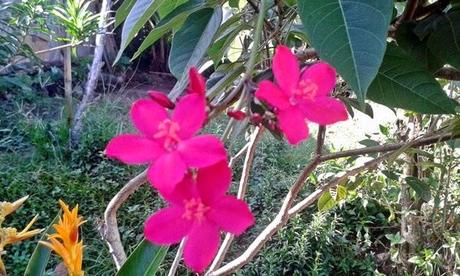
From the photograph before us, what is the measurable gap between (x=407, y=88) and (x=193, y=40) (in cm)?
16

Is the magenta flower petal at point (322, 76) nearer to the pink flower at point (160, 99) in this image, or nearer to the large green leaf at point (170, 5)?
the pink flower at point (160, 99)

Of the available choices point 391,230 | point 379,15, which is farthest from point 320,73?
point 391,230

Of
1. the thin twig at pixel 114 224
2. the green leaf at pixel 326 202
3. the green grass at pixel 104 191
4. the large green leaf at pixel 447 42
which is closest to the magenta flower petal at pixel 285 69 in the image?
the large green leaf at pixel 447 42

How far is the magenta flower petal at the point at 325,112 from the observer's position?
9.8 inches

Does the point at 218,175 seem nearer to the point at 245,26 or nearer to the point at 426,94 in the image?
the point at 426,94

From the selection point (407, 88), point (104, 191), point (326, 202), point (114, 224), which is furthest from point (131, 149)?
point (104, 191)

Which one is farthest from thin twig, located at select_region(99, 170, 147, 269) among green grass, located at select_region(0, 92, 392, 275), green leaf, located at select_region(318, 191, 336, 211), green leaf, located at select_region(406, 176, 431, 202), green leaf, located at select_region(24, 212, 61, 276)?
green grass, located at select_region(0, 92, 392, 275)

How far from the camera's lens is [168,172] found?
0.22 metres

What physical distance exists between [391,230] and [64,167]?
68.1 inches

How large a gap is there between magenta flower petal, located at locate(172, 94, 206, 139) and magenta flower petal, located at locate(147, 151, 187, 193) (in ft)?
0.04

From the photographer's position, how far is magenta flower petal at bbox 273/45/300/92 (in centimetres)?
25

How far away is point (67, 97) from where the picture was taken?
3.25m

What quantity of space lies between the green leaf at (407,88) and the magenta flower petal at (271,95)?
169 mm

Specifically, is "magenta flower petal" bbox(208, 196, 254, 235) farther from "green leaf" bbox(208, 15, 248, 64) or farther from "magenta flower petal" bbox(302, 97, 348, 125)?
"green leaf" bbox(208, 15, 248, 64)
